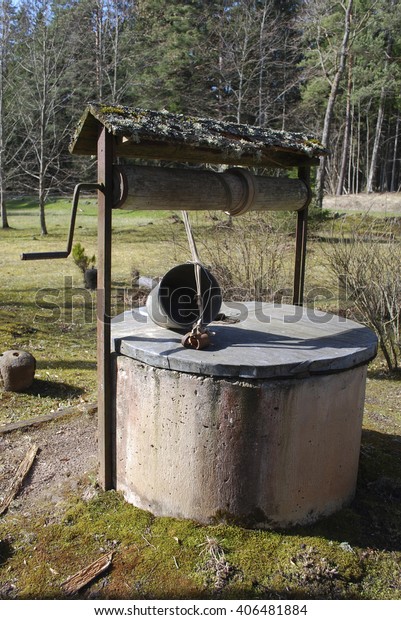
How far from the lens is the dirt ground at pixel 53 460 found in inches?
153

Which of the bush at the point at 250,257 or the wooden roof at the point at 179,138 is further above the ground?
the wooden roof at the point at 179,138

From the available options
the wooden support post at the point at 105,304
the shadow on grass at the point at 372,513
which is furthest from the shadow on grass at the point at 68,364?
the shadow on grass at the point at 372,513

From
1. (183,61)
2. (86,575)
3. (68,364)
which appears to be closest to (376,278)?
(68,364)

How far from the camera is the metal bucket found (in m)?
3.78

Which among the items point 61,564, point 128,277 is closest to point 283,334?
point 61,564

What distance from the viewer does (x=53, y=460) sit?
4398 millimetres

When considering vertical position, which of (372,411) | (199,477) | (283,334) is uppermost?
(283,334)

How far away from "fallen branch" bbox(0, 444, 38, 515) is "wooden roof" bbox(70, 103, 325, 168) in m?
2.38

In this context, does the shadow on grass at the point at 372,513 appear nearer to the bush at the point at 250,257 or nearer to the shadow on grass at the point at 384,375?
the shadow on grass at the point at 384,375

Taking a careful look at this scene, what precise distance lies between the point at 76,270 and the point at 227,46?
13.3 metres

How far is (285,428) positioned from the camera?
3.31m

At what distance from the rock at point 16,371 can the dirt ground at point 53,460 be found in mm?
934

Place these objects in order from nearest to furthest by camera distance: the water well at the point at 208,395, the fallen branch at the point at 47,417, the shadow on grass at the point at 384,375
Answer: the water well at the point at 208,395, the fallen branch at the point at 47,417, the shadow on grass at the point at 384,375

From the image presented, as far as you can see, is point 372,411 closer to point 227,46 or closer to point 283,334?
point 283,334
